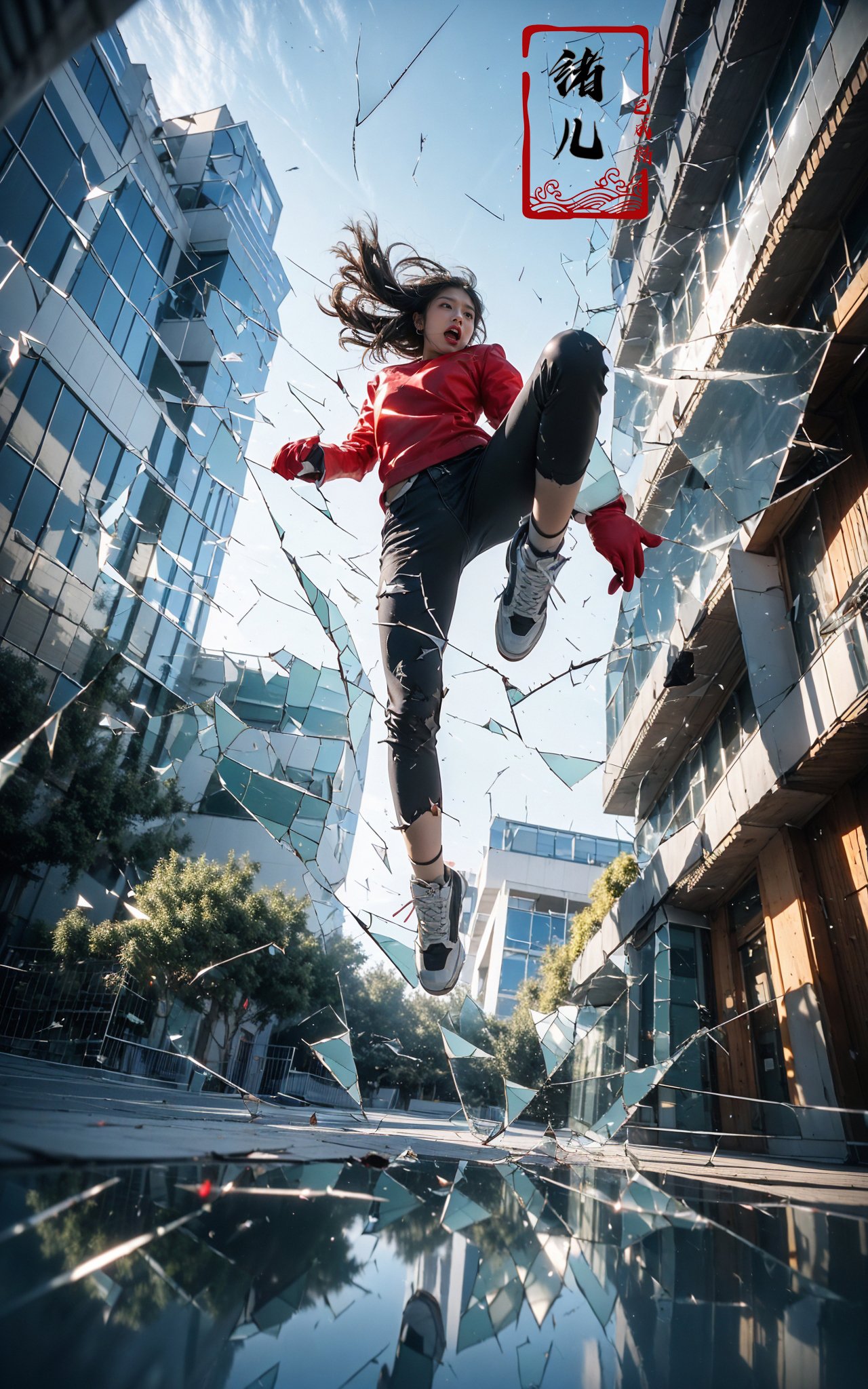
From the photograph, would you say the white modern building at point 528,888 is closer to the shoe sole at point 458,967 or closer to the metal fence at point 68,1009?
the metal fence at point 68,1009

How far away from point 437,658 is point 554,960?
16.2 metres

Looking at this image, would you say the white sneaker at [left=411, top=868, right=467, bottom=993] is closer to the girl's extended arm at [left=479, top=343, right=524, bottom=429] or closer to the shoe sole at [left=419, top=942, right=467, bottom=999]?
the shoe sole at [left=419, top=942, right=467, bottom=999]

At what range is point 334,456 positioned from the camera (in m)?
2.56

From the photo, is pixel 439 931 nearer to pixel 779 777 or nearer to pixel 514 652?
pixel 514 652

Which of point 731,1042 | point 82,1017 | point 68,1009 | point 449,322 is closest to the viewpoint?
point 449,322

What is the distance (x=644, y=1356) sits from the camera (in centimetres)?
50

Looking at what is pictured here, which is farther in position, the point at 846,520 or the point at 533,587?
the point at 846,520

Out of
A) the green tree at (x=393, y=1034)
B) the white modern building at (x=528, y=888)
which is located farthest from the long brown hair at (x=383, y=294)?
the white modern building at (x=528, y=888)

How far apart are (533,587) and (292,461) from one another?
97 cm

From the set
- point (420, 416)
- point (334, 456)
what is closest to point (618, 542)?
point (420, 416)

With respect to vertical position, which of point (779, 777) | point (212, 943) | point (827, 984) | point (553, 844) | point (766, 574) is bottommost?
point (827, 984)

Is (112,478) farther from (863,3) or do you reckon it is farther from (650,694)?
(863,3)

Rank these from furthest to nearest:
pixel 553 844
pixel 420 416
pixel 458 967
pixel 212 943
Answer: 1. pixel 553 844
2. pixel 212 943
3. pixel 458 967
4. pixel 420 416

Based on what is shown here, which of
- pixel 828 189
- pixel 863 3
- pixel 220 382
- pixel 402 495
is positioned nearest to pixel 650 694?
pixel 828 189
